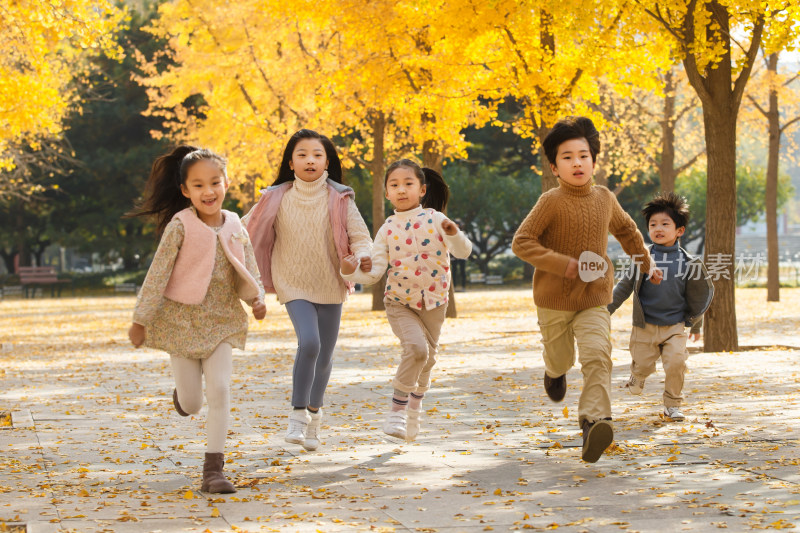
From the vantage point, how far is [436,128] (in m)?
18.3

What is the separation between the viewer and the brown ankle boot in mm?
5336

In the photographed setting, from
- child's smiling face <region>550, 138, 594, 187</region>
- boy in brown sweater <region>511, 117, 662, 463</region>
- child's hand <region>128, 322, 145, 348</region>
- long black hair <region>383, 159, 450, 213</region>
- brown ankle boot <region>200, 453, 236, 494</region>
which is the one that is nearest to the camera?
brown ankle boot <region>200, 453, 236, 494</region>

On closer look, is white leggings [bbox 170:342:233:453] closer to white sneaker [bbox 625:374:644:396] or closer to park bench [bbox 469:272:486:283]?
white sneaker [bbox 625:374:644:396]

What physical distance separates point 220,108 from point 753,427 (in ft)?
73.1

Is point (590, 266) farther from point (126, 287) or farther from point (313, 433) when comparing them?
point (126, 287)

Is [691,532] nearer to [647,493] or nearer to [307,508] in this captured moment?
[647,493]

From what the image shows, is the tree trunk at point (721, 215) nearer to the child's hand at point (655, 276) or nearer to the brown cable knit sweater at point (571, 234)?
the child's hand at point (655, 276)

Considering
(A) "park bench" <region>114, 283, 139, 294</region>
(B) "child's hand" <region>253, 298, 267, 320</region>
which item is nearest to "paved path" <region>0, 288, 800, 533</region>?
(B) "child's hand" <region>253, 298, 267, 320</region>

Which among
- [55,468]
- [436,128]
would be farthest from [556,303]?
[436,128]

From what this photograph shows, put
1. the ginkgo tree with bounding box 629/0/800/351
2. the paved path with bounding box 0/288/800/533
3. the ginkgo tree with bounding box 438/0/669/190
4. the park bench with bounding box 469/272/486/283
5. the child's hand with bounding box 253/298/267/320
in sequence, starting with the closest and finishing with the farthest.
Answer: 1. the paved path with bounding box 0/288/800/533
2. the child's hand with bounding box 253/298/267/320
3. the ginkgo tree with bounding box 629/0/800/351
4. the ginkgo tree with bounding box 438/0/669/190
5. the park bench with bounding box 469/272/486/283

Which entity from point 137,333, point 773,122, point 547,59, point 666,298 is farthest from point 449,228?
point 773,122

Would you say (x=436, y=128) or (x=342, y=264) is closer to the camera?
(x=342, y=264)

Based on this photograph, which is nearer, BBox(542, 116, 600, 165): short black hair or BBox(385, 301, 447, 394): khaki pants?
BBox(542, 116, 600, 165): short black hair

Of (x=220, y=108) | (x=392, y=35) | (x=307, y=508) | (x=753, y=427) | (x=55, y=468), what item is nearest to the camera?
(x=307, y=508)
